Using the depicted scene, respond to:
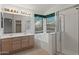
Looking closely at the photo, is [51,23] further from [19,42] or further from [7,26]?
[7,26]

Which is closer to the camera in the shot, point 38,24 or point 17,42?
point 38,24

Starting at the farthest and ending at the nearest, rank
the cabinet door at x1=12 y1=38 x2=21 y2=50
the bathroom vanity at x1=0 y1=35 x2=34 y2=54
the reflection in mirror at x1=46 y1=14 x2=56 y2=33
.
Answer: the cabinet door at x1=12 y1=38 x2=21 y2=50 < the bathroom vanity at x1=0 y1=35 x2=34 y2=54 < the reflection in mirror at x1=46 y1=14 x2=56 y2=33

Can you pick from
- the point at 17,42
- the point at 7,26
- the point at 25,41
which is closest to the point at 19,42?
the point at 17,42

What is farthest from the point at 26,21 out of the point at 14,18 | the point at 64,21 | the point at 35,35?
the point at 64,21

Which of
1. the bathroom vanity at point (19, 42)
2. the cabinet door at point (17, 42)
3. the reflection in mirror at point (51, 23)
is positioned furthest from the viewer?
the cabinet door at point (17, 42)

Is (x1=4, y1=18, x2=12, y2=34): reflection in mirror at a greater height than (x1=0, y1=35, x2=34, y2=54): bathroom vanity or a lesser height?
greater

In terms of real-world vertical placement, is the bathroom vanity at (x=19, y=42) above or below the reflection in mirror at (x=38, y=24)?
below

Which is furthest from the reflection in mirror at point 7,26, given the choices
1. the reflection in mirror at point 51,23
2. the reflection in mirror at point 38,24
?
the reflection in mirror at point 51,23

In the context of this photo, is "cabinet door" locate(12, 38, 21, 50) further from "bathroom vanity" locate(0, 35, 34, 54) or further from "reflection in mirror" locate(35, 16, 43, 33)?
"reflection in mirror" locate(35, 16, 43, 33)

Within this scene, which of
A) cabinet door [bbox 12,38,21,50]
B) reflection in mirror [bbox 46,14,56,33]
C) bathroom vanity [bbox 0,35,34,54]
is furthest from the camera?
cabinet door [bbox 12,38,21,50]

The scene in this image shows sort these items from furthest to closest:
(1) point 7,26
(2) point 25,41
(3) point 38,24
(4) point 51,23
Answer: (2) point 25,41
(1) point 7,26
(3) point 38,24
(4) point 51,23

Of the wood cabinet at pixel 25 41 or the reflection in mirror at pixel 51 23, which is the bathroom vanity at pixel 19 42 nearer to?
the wood cabinet at pixel 25 41

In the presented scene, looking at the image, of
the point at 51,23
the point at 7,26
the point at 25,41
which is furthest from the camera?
the point at 25,41

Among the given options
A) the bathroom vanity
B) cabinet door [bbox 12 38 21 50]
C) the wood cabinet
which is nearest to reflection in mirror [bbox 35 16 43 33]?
the bathroom vanity
